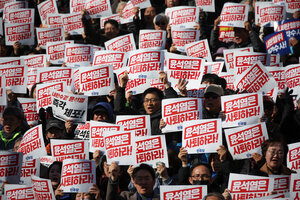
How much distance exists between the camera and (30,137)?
959 centimetres

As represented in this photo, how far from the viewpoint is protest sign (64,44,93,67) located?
39.4 ft

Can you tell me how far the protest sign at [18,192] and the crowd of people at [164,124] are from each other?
326mm

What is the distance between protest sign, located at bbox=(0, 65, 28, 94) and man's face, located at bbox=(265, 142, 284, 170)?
203 inches

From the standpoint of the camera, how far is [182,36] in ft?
38.7

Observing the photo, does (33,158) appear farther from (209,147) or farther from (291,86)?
(291,86)

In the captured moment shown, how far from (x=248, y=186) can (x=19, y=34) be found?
705 centimetres

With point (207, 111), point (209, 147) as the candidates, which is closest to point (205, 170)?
point (209, 147)

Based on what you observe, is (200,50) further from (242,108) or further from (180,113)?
(242,108)

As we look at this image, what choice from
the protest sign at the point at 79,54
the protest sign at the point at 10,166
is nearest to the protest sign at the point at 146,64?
the protest sign at the point at 79,54

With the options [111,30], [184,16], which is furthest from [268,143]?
[111,30]

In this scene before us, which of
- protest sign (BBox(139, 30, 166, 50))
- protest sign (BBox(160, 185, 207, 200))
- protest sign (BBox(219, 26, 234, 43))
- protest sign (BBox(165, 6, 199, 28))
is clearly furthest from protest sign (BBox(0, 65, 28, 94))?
protest sign (BBox(160, 185, 207, 200))

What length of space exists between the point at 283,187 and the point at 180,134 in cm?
208

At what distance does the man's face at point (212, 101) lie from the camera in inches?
362

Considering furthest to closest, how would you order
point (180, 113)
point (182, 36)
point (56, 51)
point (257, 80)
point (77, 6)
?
point (77, 6), point (56, 51), point (182, 36), point (257, 80), point (180, 113)
